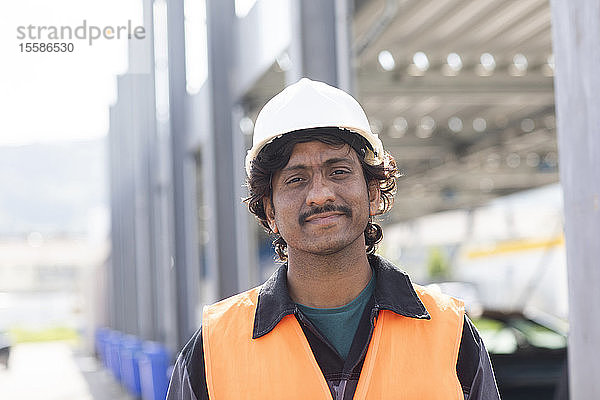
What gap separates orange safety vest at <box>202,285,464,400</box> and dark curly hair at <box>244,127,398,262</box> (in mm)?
349

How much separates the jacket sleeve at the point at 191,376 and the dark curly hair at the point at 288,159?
16.7 inches

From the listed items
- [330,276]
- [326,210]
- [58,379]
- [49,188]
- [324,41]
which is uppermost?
[49,188]

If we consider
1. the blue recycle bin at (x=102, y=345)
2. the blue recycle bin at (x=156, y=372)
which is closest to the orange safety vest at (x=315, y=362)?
the blue recycle bin at (x=156, y=372)

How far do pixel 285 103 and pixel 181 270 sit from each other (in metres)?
11.0

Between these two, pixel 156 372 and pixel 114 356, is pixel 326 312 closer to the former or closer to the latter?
pixel 156 372

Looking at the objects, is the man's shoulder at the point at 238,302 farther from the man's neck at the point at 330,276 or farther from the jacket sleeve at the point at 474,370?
the jacket sleeve at the point at 474,370

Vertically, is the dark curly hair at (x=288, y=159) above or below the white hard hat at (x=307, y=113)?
below

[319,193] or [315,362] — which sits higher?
[319,193]

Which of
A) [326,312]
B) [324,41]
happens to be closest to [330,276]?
[326,312]

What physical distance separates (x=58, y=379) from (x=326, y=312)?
61.7 ft

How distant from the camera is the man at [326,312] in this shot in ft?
7.14

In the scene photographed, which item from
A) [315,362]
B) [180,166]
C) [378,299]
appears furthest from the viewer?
[180,166]

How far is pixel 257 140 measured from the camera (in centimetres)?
232

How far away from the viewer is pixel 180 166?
13.6 meters
